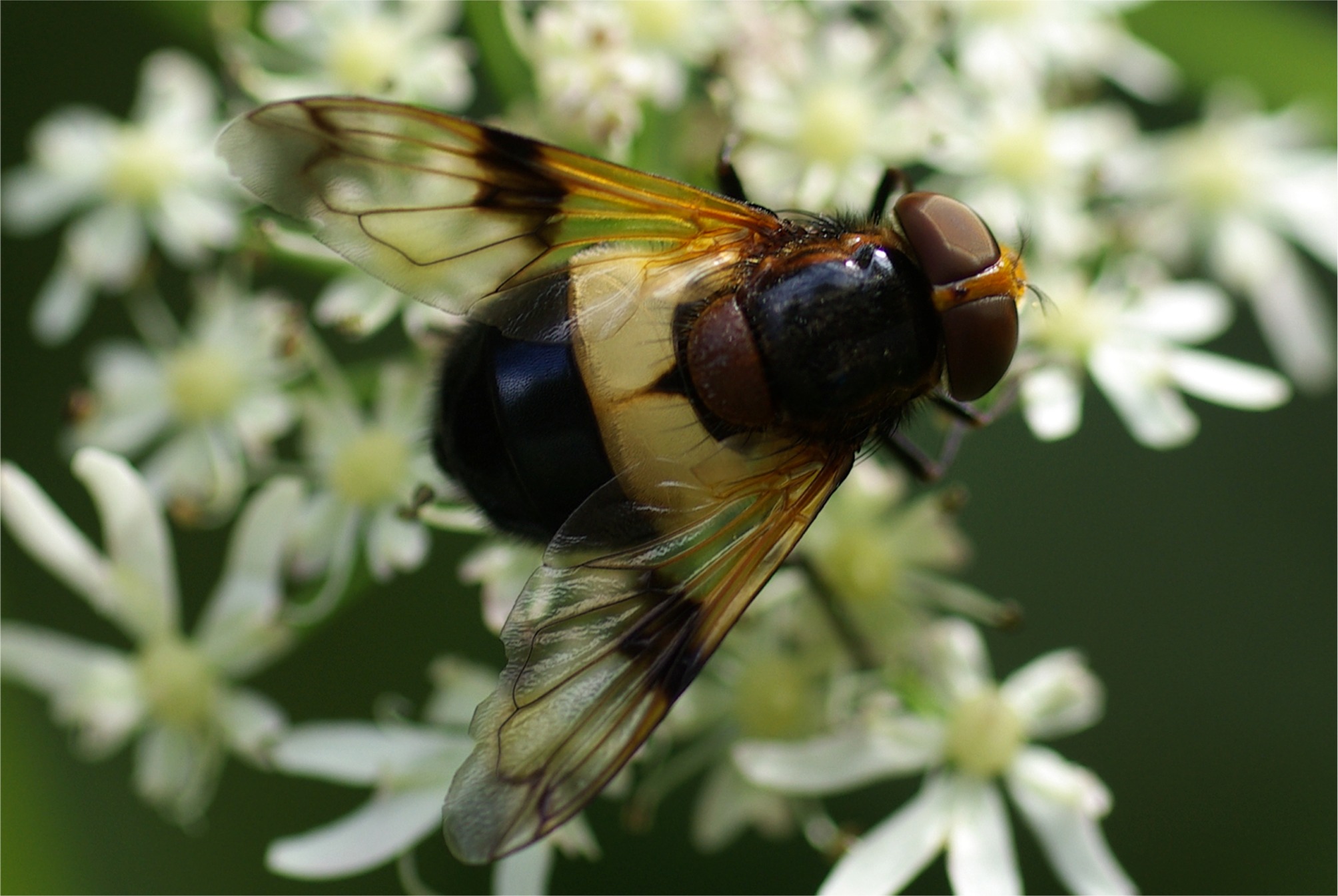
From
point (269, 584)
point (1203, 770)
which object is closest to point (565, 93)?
point (269, 584)

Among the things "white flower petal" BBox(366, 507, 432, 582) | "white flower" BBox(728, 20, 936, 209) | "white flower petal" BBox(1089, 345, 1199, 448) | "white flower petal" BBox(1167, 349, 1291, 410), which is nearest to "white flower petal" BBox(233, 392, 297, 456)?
"white flower petal" BBox(366, 507, 432, 582)

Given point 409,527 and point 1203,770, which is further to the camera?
point 1203,770

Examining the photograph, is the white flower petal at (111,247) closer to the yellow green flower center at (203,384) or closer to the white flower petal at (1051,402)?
the yellow green flower center at (203,384)

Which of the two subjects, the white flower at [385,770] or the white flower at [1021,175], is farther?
the white flower at [1021,175]

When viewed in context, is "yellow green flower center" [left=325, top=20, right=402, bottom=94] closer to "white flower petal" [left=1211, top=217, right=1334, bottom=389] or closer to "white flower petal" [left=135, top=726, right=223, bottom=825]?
"white flower petal" [left=135, top=726, right=223, bottom=825]

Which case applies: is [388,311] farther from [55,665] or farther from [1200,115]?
[1200,115]

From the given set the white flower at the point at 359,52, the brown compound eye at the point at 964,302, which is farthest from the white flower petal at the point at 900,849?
the white flower at the point at 359,52
